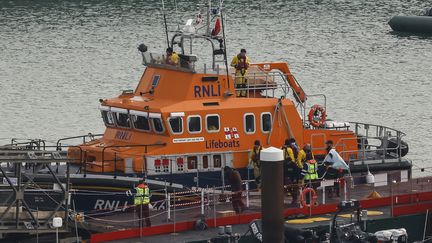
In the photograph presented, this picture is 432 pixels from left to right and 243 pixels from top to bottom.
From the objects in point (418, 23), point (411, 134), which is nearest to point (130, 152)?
Result: point (411, 134)

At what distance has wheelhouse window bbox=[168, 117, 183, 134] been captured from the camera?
1257 inches

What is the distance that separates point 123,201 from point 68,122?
23.5m

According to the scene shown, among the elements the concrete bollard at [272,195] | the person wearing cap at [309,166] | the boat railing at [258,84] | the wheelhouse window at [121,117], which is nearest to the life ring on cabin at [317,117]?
the boat railing at [258,84]

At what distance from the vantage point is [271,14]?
306 ft

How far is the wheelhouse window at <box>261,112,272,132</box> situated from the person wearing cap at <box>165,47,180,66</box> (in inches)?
97.3

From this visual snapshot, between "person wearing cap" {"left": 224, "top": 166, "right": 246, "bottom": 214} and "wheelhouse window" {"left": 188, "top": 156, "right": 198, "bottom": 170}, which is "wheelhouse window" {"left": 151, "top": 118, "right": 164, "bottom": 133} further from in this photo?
"person wearing cap" {"left": 224, "top": 166, "right": 246, "bottom": 214}

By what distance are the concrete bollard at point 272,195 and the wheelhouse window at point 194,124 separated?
502cm

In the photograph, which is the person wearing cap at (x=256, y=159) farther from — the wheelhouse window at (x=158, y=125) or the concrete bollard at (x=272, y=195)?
the concrete bollard at (x=272, y=195)

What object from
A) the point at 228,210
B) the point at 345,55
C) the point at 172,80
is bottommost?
the point at 228,210

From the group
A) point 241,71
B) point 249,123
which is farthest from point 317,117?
point 249,123

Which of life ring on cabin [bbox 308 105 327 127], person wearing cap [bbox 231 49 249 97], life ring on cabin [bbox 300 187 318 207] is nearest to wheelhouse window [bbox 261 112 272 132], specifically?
person wearing cap [bbox 231 49 249 97]

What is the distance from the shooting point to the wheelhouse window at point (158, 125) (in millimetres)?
32031

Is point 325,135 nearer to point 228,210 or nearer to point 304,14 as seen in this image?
point 228,210

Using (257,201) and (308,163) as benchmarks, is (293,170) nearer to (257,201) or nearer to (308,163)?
(308,163)
